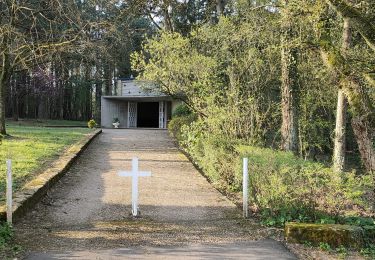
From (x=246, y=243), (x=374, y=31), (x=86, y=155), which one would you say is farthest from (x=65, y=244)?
(x=86, y=155)

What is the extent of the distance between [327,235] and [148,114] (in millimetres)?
37395

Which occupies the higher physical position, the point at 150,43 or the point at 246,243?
the point at 150,43

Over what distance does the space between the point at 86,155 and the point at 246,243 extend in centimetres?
985

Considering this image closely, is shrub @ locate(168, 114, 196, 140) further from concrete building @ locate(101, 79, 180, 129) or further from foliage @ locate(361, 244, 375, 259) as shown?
concrete building @ locate(101, 79, 180, 129)

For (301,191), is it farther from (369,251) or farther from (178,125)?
(178,125)

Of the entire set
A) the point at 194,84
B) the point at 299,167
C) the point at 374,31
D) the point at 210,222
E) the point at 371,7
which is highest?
the point at 371,7

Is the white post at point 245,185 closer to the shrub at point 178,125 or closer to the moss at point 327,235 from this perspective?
the moss at point 327,235

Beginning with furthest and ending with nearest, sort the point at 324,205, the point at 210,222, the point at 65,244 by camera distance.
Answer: the point at 210,222 < the point at 324,205 < the point at 65,244

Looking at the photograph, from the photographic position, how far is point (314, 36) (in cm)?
1076

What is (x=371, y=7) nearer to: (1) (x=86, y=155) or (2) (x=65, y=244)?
(2) (x=65, y=244)

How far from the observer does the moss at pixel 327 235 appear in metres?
6.15

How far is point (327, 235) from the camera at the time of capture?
20.3 feet

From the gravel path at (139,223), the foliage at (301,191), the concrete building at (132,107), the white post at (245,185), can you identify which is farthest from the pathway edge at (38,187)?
the concrete building at (132,107)

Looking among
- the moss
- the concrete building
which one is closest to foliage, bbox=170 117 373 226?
the moss
